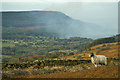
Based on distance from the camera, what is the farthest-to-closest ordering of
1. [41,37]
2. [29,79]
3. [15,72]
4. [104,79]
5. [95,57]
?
[41,37] < [95,57] < [15,72] < [29,79] < [104,79]

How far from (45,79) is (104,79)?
335 cm

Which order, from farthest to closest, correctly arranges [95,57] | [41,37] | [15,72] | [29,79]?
[41,37]
[95,57]
[15,72]
[29,79]

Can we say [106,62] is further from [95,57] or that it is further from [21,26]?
[21,26]

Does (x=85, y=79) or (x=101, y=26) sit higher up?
(x=101, y=26)

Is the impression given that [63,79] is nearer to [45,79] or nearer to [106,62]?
[45,79]

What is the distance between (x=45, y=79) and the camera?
37.7ft

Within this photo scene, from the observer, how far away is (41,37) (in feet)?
570

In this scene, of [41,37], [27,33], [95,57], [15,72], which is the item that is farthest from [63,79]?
[27,33]

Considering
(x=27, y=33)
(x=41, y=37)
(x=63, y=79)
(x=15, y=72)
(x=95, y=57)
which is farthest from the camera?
(x=27, y=33)

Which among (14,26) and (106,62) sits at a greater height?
(14,26)

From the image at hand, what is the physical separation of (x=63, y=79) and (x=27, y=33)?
586ft

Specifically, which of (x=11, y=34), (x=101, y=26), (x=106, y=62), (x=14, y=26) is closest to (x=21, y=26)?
(x=14, y=26)

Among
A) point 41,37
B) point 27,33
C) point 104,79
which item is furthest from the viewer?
point 27,33

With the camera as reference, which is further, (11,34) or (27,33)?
(27,33)
